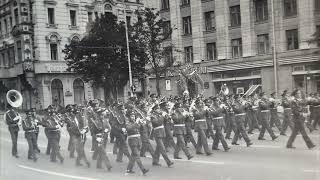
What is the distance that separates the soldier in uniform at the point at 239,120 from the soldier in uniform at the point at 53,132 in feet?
9.03

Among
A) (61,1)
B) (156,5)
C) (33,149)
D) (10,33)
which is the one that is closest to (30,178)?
(33,149)

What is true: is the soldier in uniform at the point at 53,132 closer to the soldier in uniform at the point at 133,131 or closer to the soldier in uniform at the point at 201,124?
the soldier in uniform at the point at 133,131

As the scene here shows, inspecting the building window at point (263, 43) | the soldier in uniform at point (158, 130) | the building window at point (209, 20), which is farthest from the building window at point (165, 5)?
the soldier in uniform at point (158, 130)

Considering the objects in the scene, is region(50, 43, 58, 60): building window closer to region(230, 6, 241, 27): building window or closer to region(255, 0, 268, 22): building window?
region(230, 6, 241, 27): building window

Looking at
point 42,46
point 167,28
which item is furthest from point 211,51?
point 42,46

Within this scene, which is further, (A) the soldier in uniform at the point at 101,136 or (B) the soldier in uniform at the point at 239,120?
(B) the soldier in uniform at the point at 239,120

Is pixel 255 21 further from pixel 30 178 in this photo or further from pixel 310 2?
pixel 30 178

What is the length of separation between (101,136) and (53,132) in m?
0.70

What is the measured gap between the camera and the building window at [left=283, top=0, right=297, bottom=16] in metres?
5.38

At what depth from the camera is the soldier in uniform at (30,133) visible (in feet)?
20.9

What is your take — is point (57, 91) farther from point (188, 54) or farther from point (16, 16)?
point (188, 54)

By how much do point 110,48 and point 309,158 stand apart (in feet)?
8.55

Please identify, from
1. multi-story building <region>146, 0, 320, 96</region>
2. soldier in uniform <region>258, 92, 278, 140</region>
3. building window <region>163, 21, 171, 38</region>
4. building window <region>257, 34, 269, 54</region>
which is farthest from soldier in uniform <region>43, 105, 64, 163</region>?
soldier in uniform <region>258, 92, 278, 140</region>

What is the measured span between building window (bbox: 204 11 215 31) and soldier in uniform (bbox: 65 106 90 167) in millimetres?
1914
